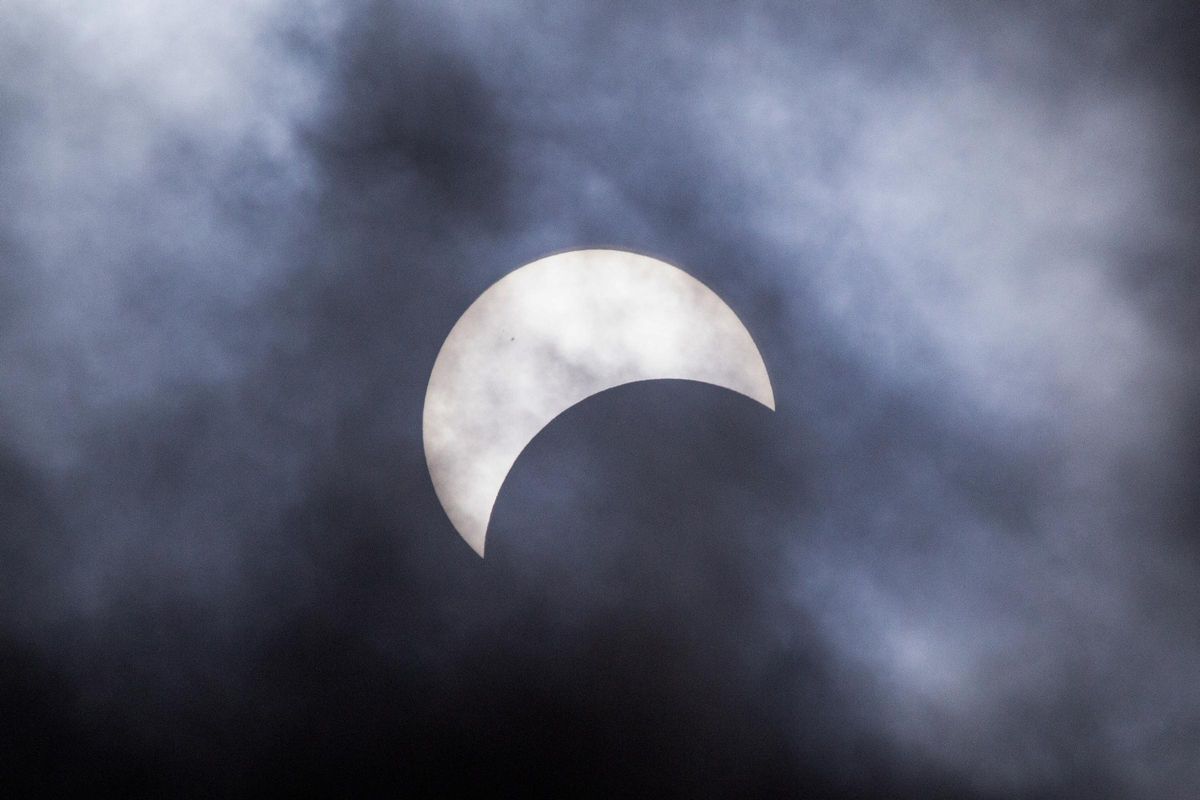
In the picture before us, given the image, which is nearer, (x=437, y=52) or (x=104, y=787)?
(x=104, y=787)

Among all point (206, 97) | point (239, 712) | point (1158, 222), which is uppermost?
point (1158, 222)

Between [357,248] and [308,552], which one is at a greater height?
[357,248]

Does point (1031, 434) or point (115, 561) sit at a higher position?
point (1031, 434)

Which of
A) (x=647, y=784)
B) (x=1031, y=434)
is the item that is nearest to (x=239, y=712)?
(x=647, y=784)

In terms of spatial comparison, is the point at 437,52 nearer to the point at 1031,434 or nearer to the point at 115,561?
the point at 115,561

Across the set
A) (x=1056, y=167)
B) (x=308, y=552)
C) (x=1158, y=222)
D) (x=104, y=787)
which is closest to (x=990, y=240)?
(x=1056, y=167)

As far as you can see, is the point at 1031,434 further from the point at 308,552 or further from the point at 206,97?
the point at 206,97
